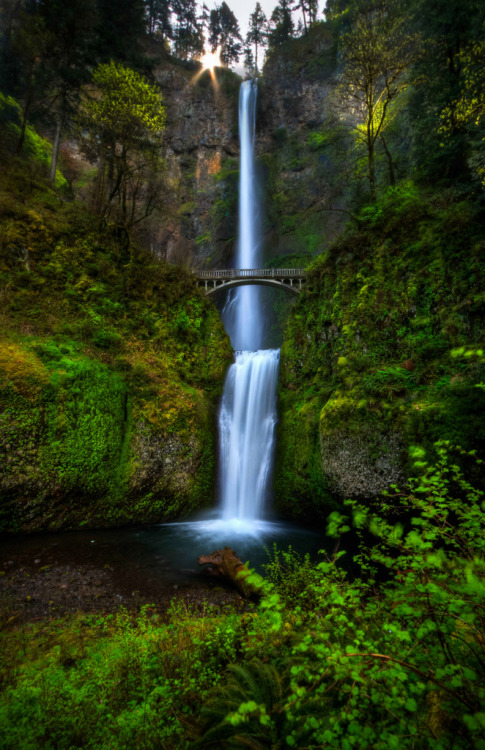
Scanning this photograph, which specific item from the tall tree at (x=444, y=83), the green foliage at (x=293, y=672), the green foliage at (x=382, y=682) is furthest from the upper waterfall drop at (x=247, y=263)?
the green foliage at (x=382, y=682)

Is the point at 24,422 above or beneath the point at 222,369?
beneath

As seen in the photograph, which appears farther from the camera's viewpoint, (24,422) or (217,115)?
(217,115)

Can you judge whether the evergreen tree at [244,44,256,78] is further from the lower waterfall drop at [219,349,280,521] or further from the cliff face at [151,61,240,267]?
the lower waterfall drop at [219,349,280,521]

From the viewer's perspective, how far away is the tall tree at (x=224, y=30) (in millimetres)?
41438

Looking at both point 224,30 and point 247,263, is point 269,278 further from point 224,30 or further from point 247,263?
point 224,30

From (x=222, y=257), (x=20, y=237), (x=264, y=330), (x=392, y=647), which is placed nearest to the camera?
(x=392, y=647)

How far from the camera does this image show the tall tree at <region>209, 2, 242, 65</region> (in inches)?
1631

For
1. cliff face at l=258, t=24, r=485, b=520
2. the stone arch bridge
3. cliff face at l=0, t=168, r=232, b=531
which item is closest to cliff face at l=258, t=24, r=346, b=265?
the stone arch bridge

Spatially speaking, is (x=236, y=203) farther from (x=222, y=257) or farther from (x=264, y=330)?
(x=264, y=330)

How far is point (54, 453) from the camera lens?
7.30 metres

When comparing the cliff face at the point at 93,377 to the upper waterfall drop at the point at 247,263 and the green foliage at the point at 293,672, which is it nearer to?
the green foliage at the point at 293,672

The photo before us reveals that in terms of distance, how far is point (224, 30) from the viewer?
42.8m

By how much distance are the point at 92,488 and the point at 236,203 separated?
29.0m

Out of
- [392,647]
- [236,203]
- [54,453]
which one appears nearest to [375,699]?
[392,647]
